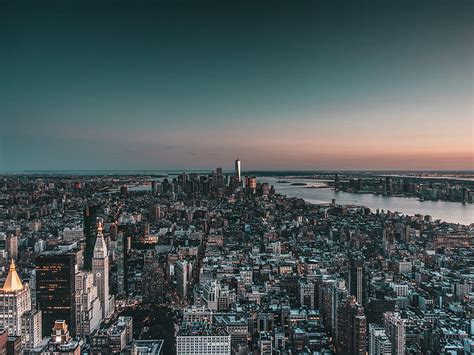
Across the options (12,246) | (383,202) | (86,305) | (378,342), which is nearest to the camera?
(378,342)

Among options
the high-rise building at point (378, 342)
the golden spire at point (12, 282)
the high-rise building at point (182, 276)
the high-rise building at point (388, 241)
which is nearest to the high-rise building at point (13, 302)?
the golden spire at point (12, 282)

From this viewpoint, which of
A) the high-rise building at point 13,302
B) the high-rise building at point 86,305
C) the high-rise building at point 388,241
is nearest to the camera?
the high-rise building at point 13,302

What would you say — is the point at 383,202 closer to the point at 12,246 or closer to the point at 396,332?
the point at 396,332

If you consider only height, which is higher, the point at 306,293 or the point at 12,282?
the point at 12,282

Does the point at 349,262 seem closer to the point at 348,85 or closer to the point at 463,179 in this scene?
the point at 463,179

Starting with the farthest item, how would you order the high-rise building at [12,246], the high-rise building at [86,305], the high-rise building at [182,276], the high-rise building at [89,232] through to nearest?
the high-rise building at [182,276], the high-rise building at [89,232], the high-rise building at [86,305], the high-rise building at [12,246]

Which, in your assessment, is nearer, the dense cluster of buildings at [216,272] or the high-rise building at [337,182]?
the dense cluster of buildings at [216,272]

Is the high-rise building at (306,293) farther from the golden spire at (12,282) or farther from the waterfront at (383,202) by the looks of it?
the golden spire at (12,282)

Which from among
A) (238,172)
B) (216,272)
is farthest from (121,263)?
(238,172)
